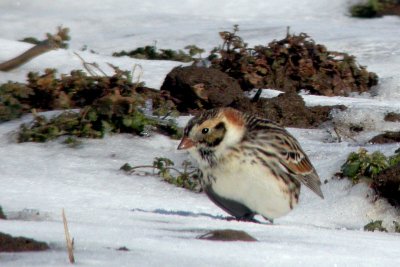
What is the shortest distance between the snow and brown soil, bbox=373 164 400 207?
0.08 m

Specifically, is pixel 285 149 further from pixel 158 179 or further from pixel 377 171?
pixel 158 179

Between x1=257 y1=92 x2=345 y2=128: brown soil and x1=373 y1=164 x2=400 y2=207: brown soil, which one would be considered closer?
x1=373 y1=164 x2=400 y2=207: brown soil

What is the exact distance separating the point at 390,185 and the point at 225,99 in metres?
2.10

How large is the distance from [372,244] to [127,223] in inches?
42.2

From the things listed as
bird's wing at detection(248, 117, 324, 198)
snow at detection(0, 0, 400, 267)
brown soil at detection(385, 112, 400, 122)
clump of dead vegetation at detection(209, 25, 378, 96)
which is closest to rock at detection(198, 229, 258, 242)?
snow at detection(0, 0, 400, 267)

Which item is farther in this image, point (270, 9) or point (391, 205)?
point (270, 9)

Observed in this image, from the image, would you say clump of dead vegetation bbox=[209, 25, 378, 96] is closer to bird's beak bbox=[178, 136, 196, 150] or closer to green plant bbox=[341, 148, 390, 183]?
green plant bbox=[341, 148, 390, 183]

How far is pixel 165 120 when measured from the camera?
28.1 feet

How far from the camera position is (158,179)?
7.73 meters

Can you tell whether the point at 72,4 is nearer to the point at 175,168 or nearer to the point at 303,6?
the point at 303,6

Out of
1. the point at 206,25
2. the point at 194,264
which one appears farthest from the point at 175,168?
Result: the point at 206,25

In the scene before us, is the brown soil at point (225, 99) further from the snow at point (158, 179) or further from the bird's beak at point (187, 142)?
the bird's beak at point (187, 142)

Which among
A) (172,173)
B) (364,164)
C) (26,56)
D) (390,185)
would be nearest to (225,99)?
(172,173)

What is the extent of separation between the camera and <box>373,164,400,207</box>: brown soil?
747 centimetres
